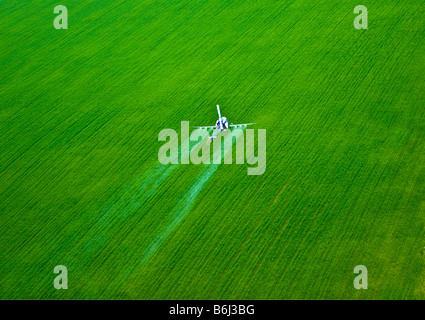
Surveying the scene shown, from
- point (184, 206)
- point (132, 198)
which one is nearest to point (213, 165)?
point (184, 206)

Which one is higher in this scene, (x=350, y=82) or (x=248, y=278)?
(x=350, y=82)

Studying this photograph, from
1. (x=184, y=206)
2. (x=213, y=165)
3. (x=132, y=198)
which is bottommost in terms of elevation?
(x=184, y=206)

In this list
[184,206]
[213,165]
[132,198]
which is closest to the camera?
[184,206]

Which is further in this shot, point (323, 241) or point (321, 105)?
point (321, 105)

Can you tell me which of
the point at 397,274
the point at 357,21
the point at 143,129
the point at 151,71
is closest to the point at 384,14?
the point at 357,21

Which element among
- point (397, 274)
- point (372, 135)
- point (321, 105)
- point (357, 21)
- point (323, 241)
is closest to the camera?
point (397, 274)

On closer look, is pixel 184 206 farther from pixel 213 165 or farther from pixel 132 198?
pixel 213 165

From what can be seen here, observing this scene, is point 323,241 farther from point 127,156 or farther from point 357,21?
point 357,21

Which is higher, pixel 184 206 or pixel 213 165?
pixel 213 165

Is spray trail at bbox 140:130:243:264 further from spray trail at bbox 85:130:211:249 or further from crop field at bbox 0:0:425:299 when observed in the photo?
spray trail at bbox 85:130:211:249
